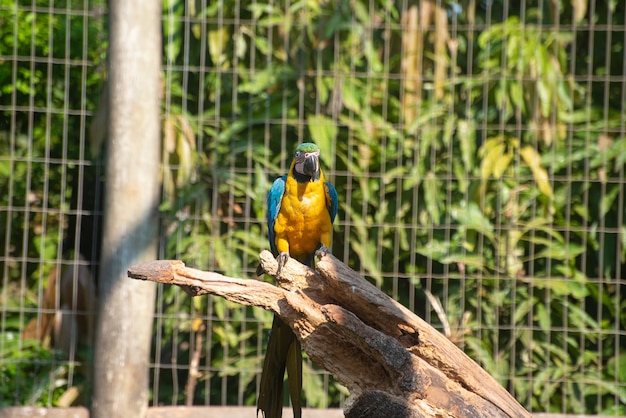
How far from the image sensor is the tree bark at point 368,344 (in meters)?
2.36

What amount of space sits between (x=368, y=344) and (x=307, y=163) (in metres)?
1.17

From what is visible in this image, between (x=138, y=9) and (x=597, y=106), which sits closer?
(x=138, y=9)

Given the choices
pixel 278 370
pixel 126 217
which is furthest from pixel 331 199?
pixel 126 217

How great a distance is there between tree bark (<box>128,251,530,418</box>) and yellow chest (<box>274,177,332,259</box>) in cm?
82

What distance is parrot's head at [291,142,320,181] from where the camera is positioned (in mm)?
3346

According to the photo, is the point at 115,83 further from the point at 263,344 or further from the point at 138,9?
the point at 263,344

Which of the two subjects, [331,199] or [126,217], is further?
[126,217]

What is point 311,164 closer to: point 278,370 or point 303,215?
point 303,215

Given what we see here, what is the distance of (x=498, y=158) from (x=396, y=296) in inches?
37.0

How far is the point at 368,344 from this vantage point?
2.37 metres

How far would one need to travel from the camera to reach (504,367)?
13.9ft

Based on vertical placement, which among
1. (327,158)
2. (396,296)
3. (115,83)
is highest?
(115,83)

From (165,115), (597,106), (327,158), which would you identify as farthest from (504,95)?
(165,115)

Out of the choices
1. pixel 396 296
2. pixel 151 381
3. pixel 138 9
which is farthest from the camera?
pixel 151 381
